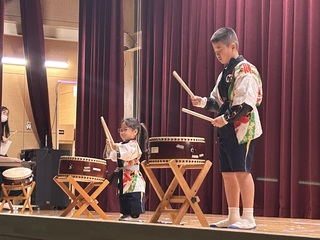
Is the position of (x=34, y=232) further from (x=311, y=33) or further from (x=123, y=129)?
(x=311, y=33)

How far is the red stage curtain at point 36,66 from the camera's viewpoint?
763 cm

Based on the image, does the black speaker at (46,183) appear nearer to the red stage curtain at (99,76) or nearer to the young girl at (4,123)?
the red stage curtain at (99,76)

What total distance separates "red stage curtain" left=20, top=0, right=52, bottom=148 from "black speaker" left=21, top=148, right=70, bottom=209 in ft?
2.89

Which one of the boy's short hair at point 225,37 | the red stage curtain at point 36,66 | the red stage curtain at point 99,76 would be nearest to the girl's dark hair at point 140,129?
the boy's short hair at point 225,37

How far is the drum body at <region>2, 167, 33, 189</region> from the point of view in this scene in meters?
6.14

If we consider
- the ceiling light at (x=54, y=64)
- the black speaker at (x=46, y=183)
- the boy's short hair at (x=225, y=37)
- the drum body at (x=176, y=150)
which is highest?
the ceiling light at (x=54, y=64)

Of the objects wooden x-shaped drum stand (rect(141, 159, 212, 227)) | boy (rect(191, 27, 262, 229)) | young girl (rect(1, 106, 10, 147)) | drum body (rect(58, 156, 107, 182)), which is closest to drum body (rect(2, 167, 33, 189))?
young girl (rect(1, 106, 10, 147))

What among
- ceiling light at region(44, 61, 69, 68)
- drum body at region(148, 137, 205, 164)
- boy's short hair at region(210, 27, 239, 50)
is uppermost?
ceiling light at region(44, 61, 69, 68)

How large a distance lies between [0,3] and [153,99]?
6.83 feet

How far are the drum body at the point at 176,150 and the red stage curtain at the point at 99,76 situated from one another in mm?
3282

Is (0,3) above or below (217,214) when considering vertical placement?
above

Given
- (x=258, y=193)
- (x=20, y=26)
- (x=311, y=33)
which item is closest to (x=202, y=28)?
(x=311, y=33)

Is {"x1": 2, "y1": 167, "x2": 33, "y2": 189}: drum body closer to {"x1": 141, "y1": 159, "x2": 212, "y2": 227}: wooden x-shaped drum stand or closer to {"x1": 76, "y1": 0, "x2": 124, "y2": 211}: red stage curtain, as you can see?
{"x1": 76, "y1": 0, "x2": 124, "y2": 211}: red stage curtain

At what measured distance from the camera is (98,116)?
280 inches
